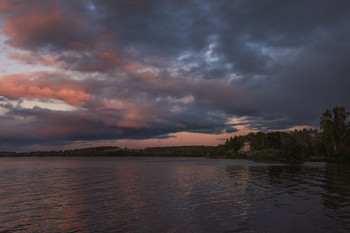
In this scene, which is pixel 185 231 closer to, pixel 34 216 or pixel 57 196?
pixel 34 216

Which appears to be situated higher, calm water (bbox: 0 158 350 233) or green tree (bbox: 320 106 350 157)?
green tree (bbox: 320 106 350 157)

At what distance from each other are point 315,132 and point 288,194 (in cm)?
19248

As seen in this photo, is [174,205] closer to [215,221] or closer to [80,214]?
[215,221]

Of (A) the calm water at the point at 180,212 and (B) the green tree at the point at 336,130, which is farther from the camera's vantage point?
(B) the green tree at the point at 336,130

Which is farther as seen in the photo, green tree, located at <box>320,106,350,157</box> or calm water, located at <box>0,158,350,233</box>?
green tree, located at <box>320,106,350,157</box>

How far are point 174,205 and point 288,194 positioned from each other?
16412 mm

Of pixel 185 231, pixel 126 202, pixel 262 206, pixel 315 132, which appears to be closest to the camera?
pixel 185 231

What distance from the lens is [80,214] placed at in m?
23.4

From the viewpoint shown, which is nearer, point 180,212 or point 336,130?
point 180,212

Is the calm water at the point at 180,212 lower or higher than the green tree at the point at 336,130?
lower

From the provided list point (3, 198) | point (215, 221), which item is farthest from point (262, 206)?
point (3, 198)

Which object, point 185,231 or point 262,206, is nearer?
point 185,231

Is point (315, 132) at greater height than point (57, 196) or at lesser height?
greater

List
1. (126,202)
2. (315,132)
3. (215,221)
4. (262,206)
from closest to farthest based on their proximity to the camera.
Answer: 1. (215,221)
2. (262,206)
3. (126,202)
4. (315,132)
